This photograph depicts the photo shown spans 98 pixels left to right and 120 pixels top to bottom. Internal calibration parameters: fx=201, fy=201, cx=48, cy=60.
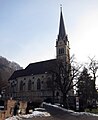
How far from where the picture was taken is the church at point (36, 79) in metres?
71.7

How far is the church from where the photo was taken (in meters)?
71.7

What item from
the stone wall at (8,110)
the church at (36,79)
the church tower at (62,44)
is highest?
the church tower at (62,44)

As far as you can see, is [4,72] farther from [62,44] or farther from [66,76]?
[66,76]

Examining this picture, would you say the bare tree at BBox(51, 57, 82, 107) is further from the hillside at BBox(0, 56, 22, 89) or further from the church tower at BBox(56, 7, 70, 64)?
the hillside at BBox(0, 56, 22, 89)

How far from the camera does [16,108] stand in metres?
21.8

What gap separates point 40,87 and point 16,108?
168 feet

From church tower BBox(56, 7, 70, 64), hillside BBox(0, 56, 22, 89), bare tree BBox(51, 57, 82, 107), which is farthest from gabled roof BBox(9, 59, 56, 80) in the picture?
bare tree BBox(51, 57, 82, 107)

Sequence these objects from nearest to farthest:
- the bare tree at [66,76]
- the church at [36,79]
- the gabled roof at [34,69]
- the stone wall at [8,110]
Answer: the stone wall at [8,110] → the bare tree at [66,76] → the church at [36,79] → the gabled roof at [34,69]

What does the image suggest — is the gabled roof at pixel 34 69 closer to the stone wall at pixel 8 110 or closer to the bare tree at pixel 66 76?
the bare tree at pixel 66 76

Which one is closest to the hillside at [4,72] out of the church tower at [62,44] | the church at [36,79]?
the church at [36,79]

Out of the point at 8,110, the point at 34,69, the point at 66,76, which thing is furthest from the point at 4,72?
the point at 8,110

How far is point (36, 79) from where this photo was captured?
7506cm

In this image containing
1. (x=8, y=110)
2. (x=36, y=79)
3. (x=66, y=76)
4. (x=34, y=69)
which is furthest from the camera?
(x=34, y=69)

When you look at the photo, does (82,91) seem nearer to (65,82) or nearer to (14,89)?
(65,82)
